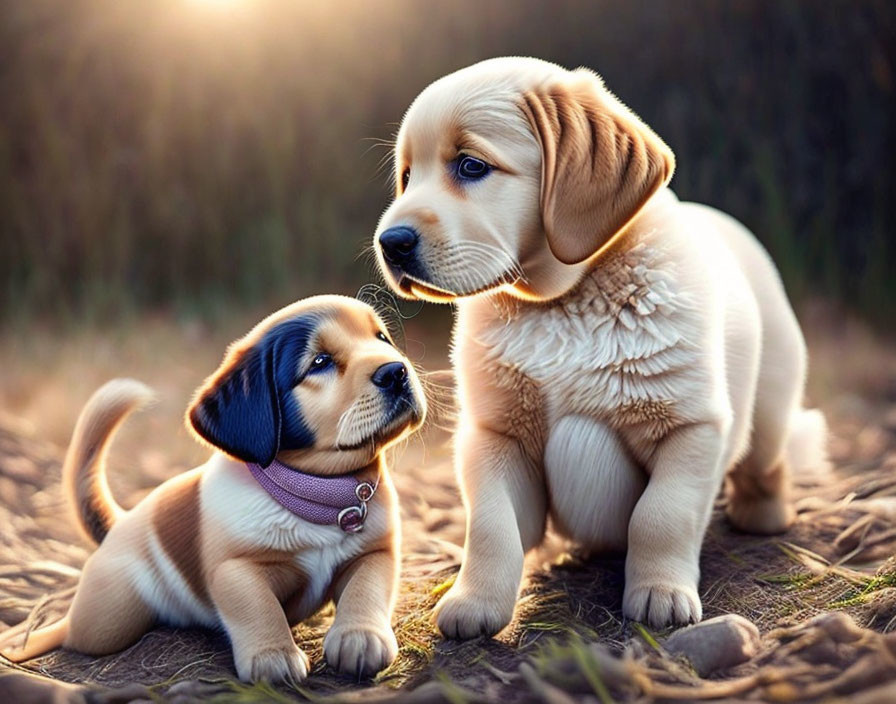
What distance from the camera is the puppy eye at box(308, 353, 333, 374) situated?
2990mm

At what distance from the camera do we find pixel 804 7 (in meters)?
6.78

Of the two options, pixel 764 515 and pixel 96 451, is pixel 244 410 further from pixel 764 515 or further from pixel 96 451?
pixel 764 515

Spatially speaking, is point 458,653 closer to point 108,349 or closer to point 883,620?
point 883,620

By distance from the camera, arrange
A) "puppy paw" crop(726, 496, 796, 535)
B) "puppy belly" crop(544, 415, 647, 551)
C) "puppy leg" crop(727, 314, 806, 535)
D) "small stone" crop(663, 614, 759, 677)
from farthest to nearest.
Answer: "puppy paw" crop(726, 496, 796, 535)
"puppy leg" crop(727, 314, 806, 535)
"puppy belly" crop(544, 415, 647, 551)
"small stone" crop(663, 614, 759, 677)

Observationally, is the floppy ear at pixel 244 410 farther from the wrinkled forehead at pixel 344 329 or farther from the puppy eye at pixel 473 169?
the puppy eye at pixel 473 169

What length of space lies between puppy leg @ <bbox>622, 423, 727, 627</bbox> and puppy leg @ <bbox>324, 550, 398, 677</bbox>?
66 cm

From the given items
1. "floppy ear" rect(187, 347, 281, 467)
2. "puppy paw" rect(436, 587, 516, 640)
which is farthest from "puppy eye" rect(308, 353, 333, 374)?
"puppy paw" rect(436, 587, 516, 640)

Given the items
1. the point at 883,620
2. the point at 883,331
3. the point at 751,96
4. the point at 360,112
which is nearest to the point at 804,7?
the point at 751,96

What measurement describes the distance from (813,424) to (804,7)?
3.22 metres

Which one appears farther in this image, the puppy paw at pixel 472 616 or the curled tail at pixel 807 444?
the curled tail at pixel 807 444

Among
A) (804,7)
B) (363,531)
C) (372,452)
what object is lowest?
(363,531)

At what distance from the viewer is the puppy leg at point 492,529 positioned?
9.87 feet

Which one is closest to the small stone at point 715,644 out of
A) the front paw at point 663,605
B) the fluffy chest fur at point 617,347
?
the front paw at point 663,605

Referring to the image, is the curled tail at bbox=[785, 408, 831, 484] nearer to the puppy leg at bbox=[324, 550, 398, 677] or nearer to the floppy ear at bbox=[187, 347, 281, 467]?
the puppy leg at bbox=[324, 550, 398, 677]
